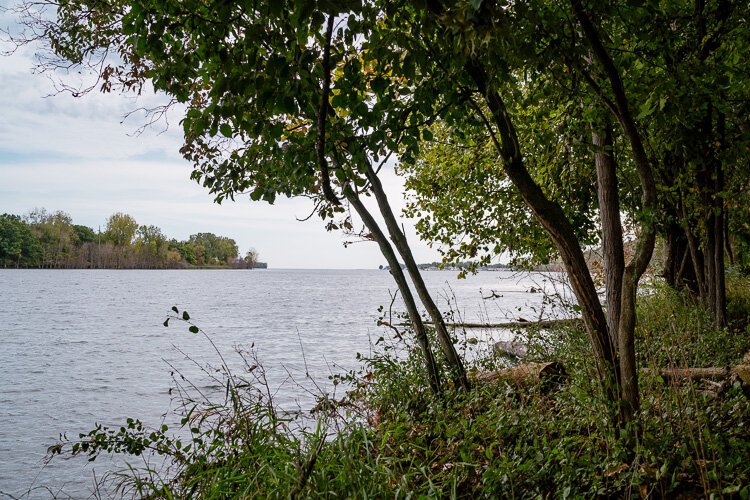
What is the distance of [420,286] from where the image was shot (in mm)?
6383

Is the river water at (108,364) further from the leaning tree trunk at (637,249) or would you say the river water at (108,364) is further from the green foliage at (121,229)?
the green foliage at (121,229)

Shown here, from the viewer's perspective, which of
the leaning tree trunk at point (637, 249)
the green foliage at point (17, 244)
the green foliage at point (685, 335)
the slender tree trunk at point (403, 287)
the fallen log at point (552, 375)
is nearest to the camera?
the leaning tree trunk at point (637, 249)

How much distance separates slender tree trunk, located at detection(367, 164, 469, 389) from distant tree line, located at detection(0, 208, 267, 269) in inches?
4198

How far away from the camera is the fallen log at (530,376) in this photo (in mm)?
5625

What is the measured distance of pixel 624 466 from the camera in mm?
3180

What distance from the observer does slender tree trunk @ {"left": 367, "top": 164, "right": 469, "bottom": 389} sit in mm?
6074

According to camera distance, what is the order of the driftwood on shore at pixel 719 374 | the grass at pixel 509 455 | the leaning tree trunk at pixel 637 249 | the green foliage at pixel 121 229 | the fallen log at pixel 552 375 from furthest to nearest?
the green foliage at pixel 121 229, the fallen log at pixel 552 375, the driftwood on shore at pixel 719 374, the leaning tree trunk at pixel 637 249, the grass at pixel 509 455

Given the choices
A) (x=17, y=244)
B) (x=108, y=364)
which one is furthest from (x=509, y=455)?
(x=17, y=244)

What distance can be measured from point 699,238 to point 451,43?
29.2 ft

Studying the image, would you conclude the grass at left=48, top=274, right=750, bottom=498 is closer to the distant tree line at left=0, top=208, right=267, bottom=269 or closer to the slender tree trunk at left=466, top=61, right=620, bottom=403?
the slender tree trunk at left=466, top=61, right=620, bottom=403

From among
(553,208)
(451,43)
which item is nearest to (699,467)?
(553,208)

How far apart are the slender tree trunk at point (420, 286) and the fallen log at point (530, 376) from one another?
0.91ft

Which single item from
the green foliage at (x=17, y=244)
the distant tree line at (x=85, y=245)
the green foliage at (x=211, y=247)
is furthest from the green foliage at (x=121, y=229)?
the green foliage at (x=211, y=247)

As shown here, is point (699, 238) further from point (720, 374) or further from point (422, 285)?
point (422, 285)
